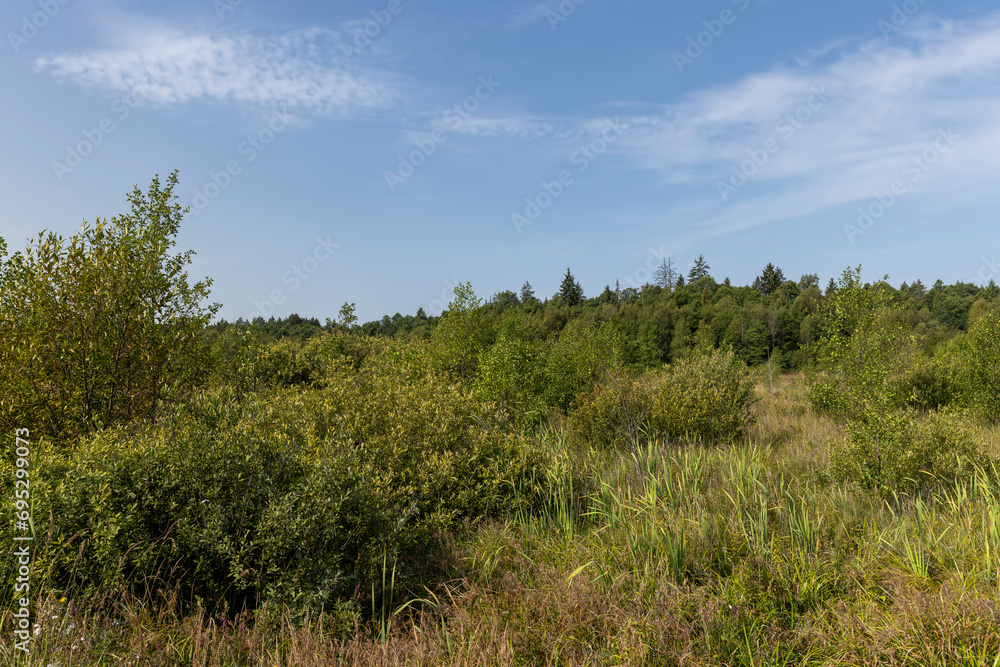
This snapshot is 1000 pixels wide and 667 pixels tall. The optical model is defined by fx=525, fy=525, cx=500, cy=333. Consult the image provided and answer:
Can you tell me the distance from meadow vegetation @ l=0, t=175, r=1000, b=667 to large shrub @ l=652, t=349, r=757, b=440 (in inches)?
84.7

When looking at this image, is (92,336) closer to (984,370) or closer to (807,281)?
(984,370)

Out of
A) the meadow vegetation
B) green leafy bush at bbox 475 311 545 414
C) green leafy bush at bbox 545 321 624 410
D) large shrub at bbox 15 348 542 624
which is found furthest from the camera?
green leafy bush at bbox 545 321 624 410

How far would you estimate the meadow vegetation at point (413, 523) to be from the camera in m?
3.74

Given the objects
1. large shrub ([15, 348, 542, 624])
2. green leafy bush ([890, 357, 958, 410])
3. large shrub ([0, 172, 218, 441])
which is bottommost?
green leafy bush ([890, 357, 958, 410])

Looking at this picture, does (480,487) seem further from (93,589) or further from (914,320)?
(914,320)

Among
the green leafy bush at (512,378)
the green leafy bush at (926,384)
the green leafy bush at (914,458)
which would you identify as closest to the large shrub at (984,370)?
the green leafy bush at (926,384)

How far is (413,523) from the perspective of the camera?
598 centimetres

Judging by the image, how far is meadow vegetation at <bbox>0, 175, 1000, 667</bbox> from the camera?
374 centimetres

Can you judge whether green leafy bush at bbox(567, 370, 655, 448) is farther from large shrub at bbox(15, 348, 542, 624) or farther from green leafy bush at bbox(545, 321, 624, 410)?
large shrub at bbox(15, 348, 542, 624)

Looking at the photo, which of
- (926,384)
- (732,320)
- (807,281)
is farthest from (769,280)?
(926,384)

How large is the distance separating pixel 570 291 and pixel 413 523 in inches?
3649

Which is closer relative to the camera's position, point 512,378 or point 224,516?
point 224,516

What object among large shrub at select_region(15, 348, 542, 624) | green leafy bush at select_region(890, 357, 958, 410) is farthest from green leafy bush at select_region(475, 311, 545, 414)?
green leafy bush at select_region(890, 357, 958, 410)

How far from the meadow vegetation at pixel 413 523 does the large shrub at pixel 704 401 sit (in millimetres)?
2153
